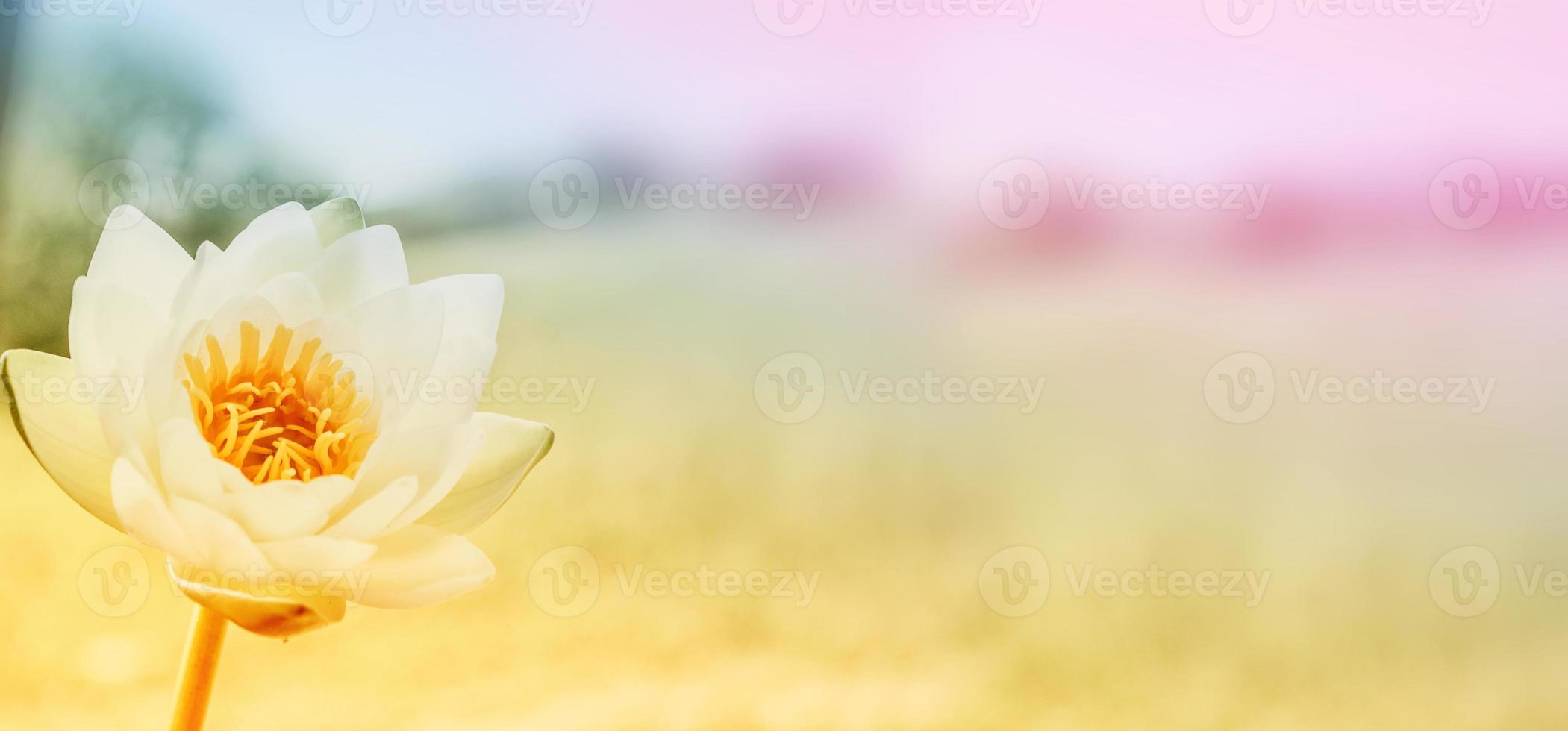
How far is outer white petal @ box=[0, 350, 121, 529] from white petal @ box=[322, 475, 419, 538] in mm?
177

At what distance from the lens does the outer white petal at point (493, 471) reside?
2.75ft

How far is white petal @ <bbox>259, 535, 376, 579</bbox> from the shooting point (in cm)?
76

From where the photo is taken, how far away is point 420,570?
2.67 ft

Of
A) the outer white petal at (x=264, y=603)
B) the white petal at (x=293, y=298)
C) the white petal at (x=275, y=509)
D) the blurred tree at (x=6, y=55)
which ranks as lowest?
the outer white petal at (x=264, y=603)

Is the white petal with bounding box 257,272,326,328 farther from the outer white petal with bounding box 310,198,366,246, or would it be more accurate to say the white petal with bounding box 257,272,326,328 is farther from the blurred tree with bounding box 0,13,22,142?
the blurred tree with bounding box 0,13,22,142

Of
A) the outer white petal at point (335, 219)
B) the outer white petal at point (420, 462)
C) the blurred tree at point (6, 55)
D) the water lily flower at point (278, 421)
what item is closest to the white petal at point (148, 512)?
the water lily flower at point (278, 421)

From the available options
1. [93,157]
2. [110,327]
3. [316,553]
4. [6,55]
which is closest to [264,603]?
[316,553]

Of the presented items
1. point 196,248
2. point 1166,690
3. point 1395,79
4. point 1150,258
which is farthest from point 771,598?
point 1395,79

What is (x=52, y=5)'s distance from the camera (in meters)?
0.93

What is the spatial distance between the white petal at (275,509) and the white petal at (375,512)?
2 centimetres

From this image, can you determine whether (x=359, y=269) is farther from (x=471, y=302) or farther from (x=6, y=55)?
(x=6, y=55)

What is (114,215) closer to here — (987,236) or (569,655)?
(569,655)

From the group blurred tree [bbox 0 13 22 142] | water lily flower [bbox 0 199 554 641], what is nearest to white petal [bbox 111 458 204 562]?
water lily flower [bbox 0 199 554 641]

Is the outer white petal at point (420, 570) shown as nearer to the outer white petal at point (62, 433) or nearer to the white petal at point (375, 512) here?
the white petal at point (375, 512)
